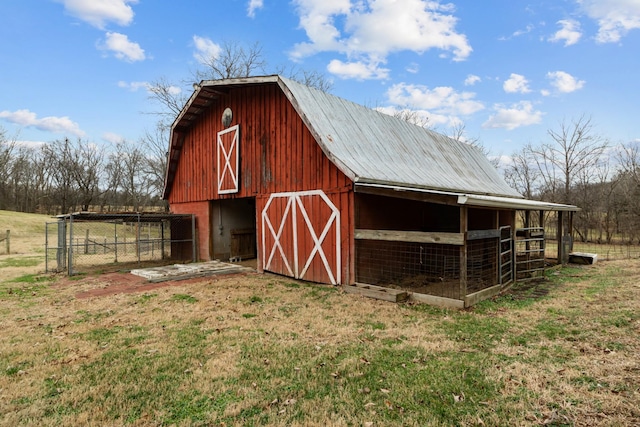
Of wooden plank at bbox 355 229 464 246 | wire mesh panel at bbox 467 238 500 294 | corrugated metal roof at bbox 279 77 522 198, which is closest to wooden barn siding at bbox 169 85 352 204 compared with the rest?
corrugated metal roof at bbox 279 77 522 198

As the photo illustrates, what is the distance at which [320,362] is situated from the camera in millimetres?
4281

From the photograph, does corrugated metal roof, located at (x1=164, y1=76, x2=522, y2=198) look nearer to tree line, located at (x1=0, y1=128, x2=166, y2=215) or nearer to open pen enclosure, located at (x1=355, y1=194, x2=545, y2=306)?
open pen enclosure, located at (x1=355, y1=194, x2=545, y2=306)

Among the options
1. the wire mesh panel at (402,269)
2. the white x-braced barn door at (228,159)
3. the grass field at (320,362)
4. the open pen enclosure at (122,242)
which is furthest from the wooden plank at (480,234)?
the open pen enclosure at (122,242)

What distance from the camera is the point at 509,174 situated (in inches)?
1312

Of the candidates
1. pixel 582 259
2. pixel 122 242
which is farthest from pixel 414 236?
pixel 122 242

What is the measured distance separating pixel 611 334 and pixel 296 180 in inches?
294

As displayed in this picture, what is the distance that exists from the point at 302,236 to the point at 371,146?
137 inches

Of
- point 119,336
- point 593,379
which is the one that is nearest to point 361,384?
point 593,379

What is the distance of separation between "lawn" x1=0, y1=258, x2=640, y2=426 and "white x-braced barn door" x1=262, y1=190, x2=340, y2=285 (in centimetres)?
181

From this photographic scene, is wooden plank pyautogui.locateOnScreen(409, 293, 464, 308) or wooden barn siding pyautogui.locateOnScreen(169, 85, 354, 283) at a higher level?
wooden barn siding pyautogui.locateOnScreen(169, 85, 354, 283)

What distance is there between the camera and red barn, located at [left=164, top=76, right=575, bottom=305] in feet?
28.2

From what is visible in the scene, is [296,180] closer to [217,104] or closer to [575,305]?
[217,104]

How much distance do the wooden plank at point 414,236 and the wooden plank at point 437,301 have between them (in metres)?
1.08

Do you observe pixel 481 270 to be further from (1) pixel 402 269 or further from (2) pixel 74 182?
(2) pixel 74 182
